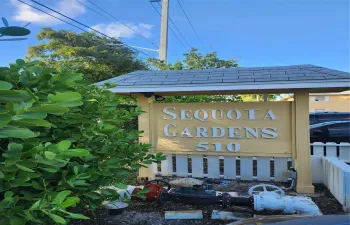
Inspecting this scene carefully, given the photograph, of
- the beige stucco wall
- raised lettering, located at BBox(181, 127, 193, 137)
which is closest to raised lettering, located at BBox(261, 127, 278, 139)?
raised lettering, located at BBox(181, 127, 193, 137)

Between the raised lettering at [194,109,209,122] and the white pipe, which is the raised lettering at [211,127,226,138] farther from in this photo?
the white pipe

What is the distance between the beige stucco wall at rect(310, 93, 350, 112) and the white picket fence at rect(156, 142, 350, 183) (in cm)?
1802

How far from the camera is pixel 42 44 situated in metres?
17.7

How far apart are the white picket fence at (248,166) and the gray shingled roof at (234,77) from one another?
5.08ft

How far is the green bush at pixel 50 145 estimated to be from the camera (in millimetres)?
1005

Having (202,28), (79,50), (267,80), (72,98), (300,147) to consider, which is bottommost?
(300,147)

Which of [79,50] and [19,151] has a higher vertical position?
[79,50]

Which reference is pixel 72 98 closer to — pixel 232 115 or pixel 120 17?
pixel 232 115

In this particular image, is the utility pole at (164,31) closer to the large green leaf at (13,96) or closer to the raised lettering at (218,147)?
the raised lettering at (218,147)

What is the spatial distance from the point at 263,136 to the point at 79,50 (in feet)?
50.4

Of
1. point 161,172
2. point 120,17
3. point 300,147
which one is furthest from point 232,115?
point 120,17

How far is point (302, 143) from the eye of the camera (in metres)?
4.32

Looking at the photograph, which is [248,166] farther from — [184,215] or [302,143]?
[184,215]

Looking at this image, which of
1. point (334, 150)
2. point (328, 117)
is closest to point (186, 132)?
point (334, 150)
